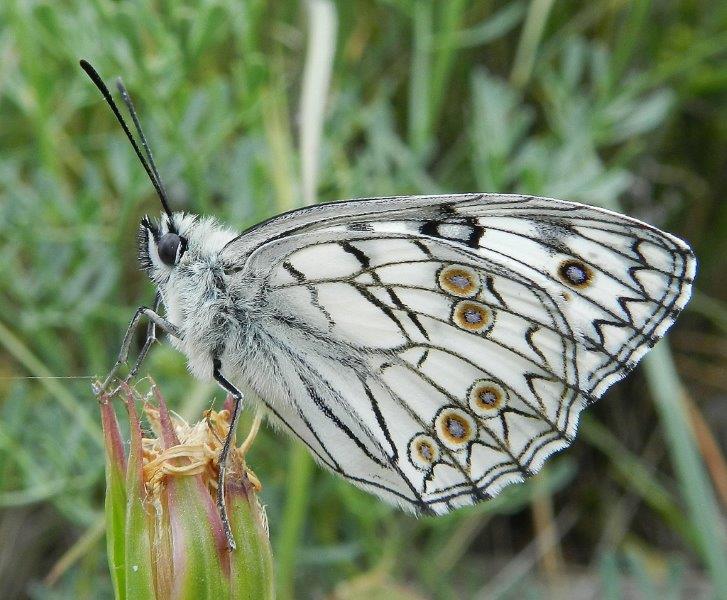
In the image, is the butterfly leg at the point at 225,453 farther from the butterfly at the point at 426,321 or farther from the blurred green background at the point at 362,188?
the blurred green background at the point at 362,188

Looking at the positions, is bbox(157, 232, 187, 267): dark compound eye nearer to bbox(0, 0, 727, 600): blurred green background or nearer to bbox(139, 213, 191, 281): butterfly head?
bbox(139, 213, 191, 281): butterfly head

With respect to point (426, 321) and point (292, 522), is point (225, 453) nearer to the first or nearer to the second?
point (426, 321)

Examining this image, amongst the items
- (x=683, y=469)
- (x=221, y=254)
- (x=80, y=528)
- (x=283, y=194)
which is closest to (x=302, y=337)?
(x=221, y=254)

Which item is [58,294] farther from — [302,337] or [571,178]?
[571,178]

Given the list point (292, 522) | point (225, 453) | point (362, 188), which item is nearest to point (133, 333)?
point (225, 453)

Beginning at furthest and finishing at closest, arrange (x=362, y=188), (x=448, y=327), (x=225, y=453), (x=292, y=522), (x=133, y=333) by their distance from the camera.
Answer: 1. (x=362, y=188)
2. (x=292, y=522)
3. (x=448, y=327)
4. (x=133, y=333)
5. (x=225, y=453)

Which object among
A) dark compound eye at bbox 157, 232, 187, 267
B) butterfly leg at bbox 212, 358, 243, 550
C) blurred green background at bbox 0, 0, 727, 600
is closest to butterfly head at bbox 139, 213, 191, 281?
dark compound eye at bbox 157, 232, 187, 267

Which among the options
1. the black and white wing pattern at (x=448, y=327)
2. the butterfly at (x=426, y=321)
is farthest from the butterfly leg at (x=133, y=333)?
the black and white wing pattern at (x=448, y=327)

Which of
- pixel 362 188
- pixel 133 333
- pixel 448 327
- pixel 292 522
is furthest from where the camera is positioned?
pixel 362 188
